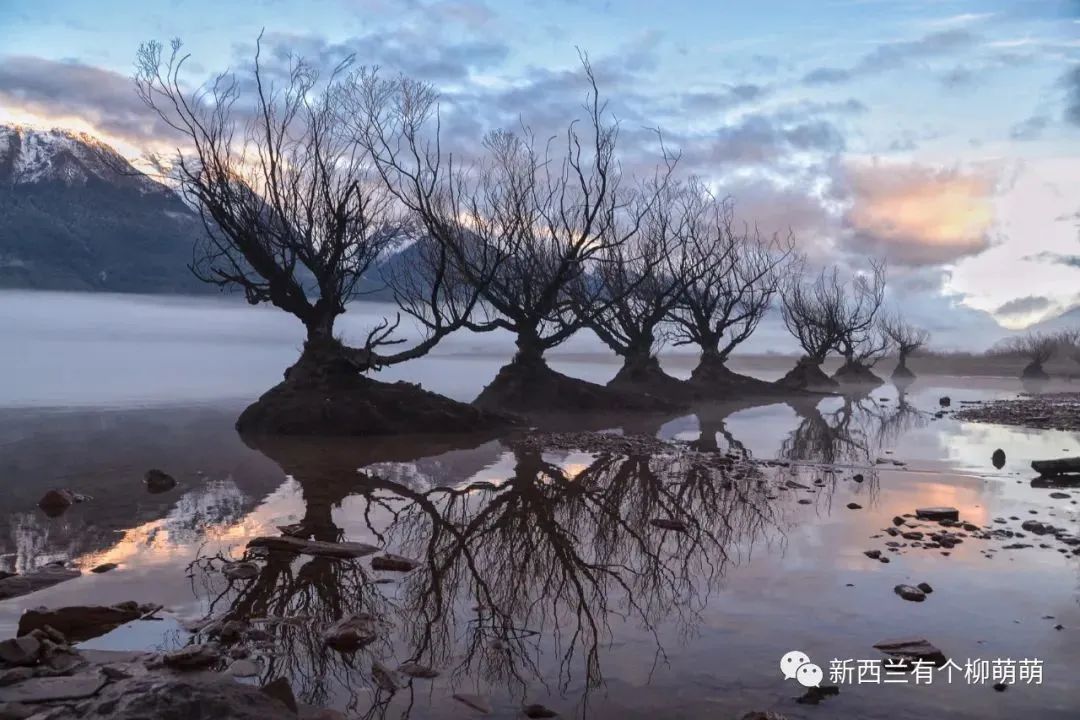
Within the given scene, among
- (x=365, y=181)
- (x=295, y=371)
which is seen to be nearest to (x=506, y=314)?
(x=365, y=181)

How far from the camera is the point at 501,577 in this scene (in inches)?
252

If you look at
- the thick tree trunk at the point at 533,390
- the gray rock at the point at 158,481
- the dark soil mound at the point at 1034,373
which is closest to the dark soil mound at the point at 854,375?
the dark soil mound at the point at 1034,373

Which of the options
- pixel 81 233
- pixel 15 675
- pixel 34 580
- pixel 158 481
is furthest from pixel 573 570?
pixel 81 233

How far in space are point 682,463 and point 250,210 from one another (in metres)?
11.4

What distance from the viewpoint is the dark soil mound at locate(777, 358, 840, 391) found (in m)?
43.4

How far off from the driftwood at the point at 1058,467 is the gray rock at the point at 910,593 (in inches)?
316

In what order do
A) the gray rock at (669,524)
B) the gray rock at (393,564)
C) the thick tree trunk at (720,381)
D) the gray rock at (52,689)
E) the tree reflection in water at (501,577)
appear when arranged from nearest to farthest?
the gray rock at (52,689)
the tree reflection in water at (501,577)
the gray rock at (393,564)
the gray rock at (669,524)
the thick tree trunk at (720,381)

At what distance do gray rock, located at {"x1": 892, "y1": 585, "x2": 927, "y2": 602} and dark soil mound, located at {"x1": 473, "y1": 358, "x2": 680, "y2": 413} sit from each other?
17.2 meters

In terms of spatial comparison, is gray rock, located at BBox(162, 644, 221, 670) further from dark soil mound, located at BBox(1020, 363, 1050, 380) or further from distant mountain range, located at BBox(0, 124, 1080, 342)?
distant mountain range, located at BBox(0, 124, 1080, 342)

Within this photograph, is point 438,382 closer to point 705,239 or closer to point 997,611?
point 705,239

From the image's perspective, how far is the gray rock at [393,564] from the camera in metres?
6.54

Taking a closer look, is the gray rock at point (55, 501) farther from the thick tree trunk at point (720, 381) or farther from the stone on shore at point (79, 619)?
the thick tree trunk at point (720, 381)

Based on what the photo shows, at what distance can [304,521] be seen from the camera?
828 cm

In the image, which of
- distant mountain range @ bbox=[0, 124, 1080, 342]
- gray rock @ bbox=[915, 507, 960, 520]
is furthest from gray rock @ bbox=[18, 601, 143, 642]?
distant mountain range @ bbox=[0, 124, 1080, 342]
